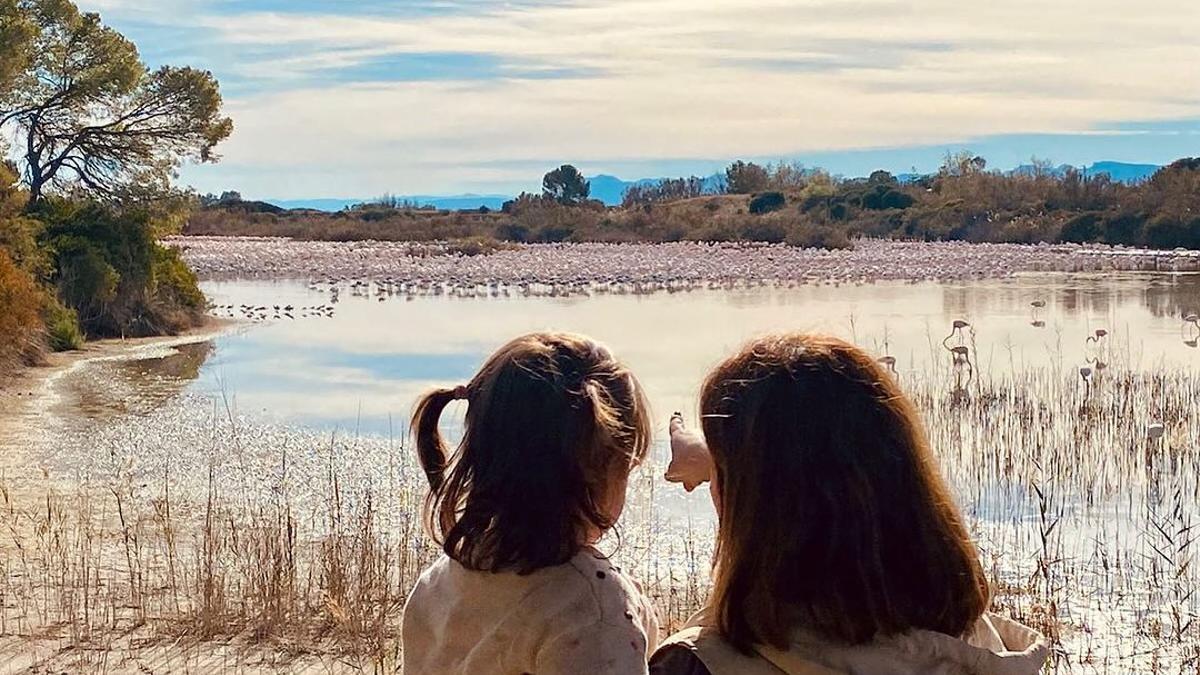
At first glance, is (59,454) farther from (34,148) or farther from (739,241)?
(739,241)

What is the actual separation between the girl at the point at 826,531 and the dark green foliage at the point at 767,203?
54869 mm

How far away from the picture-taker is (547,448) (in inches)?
85.4

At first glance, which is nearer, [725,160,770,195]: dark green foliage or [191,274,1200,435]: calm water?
[191,274,1200,435]: calm water

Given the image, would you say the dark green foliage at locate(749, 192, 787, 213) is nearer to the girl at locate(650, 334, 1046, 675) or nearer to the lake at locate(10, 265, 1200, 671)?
the lake at locate(10, 265, 1200, 671)

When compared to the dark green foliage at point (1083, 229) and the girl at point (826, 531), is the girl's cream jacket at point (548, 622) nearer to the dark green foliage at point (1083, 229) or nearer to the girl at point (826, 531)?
the girl at point (826, 531)

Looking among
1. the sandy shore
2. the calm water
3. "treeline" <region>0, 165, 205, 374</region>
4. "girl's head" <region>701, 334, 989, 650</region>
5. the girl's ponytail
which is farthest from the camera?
"treeline" <region>0, 165, 205, 374</region>

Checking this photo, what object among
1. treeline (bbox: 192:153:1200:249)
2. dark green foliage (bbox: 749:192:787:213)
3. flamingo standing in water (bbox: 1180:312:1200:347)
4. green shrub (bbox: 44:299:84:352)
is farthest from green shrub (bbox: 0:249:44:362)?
dark green foliage (bbox: 749:192:787:213)

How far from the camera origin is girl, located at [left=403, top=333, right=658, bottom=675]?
2156 mm

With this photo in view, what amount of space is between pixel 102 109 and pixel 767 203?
1564 inches

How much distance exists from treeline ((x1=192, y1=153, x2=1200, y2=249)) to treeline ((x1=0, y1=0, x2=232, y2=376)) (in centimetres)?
2284

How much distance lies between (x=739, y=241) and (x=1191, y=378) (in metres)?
32.5

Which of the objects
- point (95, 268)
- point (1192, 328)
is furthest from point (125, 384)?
point (1192, 328)

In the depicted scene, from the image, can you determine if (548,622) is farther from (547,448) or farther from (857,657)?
(857,657)

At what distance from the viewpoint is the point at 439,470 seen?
96.7 inches
